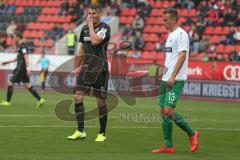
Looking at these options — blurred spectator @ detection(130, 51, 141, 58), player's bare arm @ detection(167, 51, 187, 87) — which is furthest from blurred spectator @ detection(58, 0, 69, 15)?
player's bare arm @ detection(167, 51, 187, 87)

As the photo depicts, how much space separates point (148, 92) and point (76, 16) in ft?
37.5

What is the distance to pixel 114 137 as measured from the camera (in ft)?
48.9

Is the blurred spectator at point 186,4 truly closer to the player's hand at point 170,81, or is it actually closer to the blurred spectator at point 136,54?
the blurred spectator at point 136,54

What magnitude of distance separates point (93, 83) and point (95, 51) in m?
0.60

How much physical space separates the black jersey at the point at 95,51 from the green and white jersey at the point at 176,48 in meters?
1.66

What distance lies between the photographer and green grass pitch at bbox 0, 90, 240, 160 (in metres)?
12.1

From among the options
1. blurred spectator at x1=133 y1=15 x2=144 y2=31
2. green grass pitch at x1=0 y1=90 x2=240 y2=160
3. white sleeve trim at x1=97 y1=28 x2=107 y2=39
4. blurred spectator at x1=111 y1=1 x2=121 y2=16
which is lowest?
green grass pitch at x1=0 y1=90 x2=240 y2=160

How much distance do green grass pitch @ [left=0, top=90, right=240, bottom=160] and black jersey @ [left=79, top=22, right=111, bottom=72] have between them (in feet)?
4.59

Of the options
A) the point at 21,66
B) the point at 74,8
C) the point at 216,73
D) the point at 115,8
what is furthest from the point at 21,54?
the point at 74,8

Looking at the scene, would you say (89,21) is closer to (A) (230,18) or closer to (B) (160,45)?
(B) (160,45)

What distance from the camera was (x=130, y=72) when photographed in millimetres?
33844

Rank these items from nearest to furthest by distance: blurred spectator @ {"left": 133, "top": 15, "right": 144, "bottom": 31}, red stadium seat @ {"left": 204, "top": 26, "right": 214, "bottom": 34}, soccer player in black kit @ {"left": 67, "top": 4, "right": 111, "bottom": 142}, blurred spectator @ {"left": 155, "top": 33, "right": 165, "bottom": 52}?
soccer player in black kit @ {"left": 67, "top": 4, "right": 111, "bottom": 142}
blurred spectator @ {"left": 155, "top": 33, "right": 165, "bottom": 52}
red stadium seat @ {"left": 204, "top": 26, "right": 214, "bottom": 34}
blurred spectator @ {"left": 133, "top": 15, "right": 144, "bottom": 31}

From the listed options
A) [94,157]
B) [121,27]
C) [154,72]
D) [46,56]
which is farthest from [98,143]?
[121,27]

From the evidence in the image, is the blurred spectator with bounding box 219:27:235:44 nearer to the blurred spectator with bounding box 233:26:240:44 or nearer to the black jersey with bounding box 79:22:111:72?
the blurred spectator with bounding box 233:26:240:44
